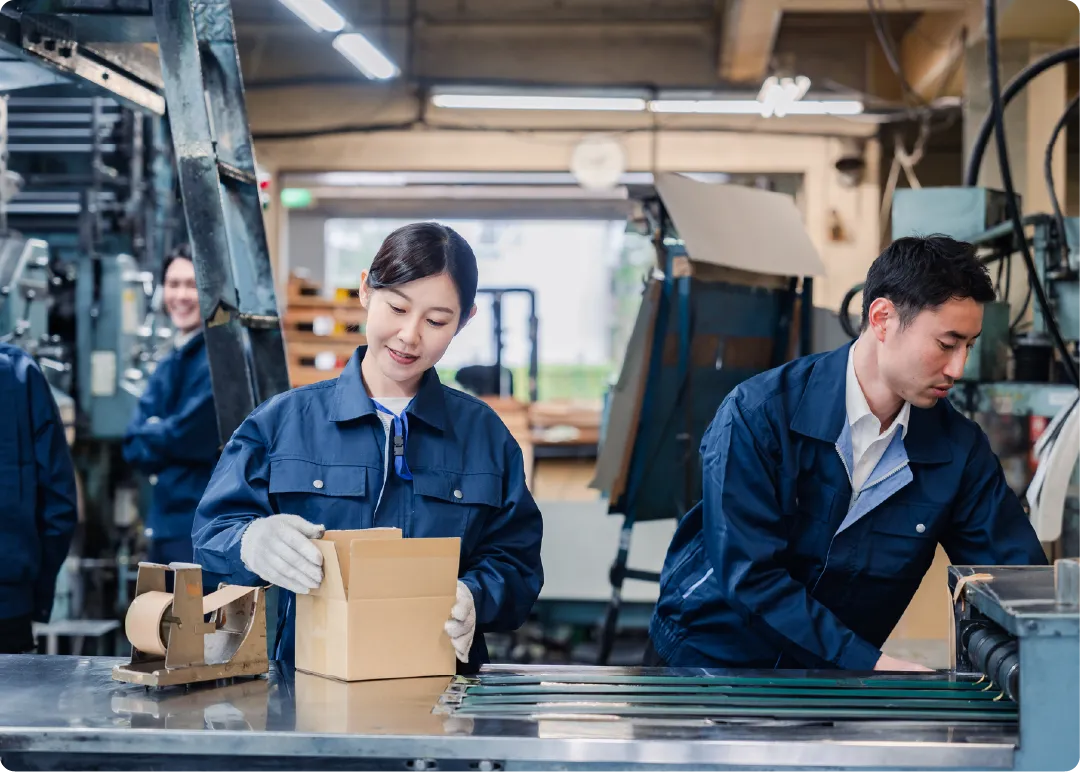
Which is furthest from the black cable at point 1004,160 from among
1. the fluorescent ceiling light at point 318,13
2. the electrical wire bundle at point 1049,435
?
the fluorescent ceiling light at point 318,13

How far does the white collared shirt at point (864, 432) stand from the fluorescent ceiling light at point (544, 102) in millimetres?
4793

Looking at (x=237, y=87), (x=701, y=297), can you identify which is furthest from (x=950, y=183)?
(x=237, y=87)

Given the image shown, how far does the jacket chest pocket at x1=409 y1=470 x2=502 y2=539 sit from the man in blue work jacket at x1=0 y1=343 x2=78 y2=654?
1.21 meters

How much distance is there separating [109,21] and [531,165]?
5.26 m

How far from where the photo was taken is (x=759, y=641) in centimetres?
183

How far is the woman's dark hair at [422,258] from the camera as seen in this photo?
167 cm

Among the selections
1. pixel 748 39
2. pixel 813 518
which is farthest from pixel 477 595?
pixel 748 39

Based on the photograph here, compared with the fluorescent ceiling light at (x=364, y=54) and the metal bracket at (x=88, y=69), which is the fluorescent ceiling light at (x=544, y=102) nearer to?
the fluorescent ceiling light at (x=364, y=54)

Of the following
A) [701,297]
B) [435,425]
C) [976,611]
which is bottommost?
[976,611]

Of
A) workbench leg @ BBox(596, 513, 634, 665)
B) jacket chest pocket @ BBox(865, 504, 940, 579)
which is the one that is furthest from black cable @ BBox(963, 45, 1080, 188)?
workbench leg @ BBox(596, 513, 634, 665)

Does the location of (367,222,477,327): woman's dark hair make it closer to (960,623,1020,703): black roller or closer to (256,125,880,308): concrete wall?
(960,623,1020,703): black roller

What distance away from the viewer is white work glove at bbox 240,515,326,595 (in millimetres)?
1454

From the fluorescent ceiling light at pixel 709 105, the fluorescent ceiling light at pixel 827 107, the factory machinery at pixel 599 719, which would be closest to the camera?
the factory machinery at pixel 599 719

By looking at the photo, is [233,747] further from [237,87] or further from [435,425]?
[237,87]
